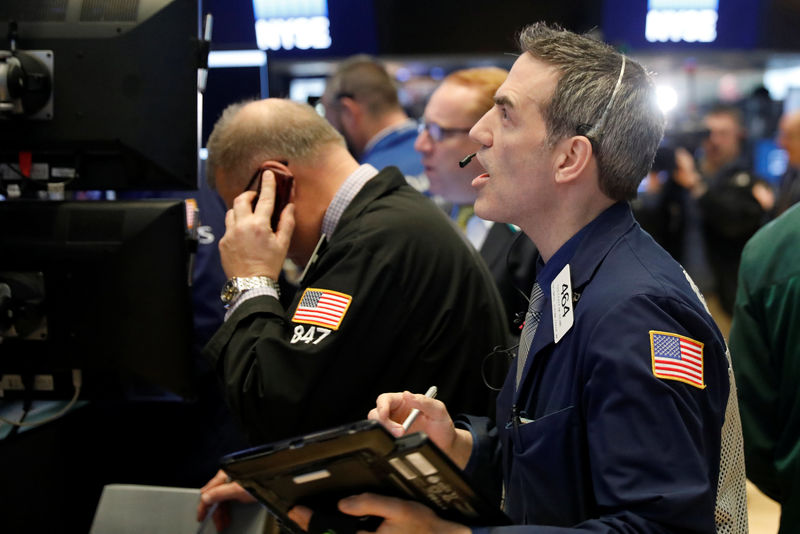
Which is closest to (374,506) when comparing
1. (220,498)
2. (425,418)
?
(425,418)

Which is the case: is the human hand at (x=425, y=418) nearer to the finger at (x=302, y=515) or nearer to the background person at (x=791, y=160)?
the finger at (x=302, y=515)

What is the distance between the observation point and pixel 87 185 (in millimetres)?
1986

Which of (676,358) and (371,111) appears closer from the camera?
(676,358)

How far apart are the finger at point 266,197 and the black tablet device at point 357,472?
0.83 metres

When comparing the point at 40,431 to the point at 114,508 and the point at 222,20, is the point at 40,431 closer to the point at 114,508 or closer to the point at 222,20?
the point at 114,508

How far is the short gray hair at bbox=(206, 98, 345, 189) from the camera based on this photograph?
2035 millimetres

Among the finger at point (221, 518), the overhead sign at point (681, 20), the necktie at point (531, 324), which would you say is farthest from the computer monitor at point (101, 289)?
the overhead sign at point (681, 20)

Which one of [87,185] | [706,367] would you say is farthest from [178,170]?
[706,367]

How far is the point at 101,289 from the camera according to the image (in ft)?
6.28

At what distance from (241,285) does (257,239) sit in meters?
0.12

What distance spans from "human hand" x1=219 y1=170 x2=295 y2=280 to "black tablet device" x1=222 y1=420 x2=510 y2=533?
722mm

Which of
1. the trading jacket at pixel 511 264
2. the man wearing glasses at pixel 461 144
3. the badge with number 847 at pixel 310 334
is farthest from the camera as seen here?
the man wearing glasses at pixel 461 144

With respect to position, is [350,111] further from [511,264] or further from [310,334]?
[310,334]

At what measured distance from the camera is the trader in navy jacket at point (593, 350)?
1.13 m
